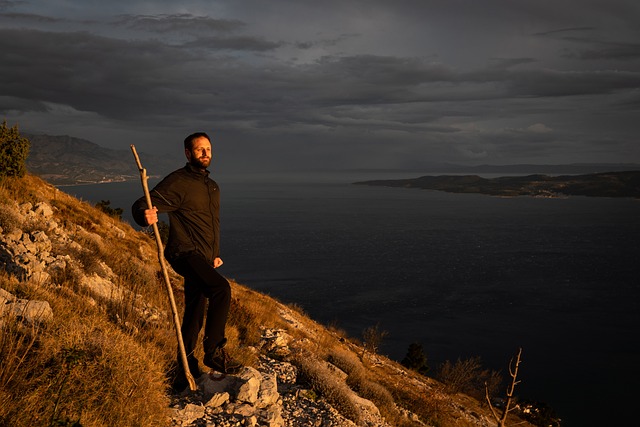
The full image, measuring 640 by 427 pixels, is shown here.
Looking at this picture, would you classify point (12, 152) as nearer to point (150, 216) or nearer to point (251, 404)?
point (150, 216)

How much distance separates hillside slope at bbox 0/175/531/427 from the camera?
4.09 m

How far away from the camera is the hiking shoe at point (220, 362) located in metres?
5.78

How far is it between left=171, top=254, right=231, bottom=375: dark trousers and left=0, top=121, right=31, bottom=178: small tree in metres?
11.4

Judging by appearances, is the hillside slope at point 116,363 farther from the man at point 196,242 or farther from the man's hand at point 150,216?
the man's hand at point 150,216

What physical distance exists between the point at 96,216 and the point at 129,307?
13082 mm

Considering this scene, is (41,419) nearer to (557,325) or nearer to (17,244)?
(17,244)

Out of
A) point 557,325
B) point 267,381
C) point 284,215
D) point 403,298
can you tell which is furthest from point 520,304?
point 284,215

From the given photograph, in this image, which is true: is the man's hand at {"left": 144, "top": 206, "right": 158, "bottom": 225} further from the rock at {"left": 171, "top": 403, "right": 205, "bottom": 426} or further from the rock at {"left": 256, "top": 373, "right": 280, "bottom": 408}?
the rock at {"left": 256, "top": 373, "right": 280, "bottom": 408}

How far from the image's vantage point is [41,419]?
144 inches

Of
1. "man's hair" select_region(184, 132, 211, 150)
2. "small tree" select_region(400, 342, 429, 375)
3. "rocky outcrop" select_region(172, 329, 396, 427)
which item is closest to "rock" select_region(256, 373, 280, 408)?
"rocky outcrop" select_region(172, 329, 396, 427)

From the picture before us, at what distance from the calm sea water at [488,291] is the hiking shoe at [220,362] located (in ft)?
158

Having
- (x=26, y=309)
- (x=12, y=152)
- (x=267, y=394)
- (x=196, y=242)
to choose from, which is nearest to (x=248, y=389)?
(x=267, y=394)

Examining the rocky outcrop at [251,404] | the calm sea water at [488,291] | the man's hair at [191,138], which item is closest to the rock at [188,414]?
the rocky outcrop at [251,404]

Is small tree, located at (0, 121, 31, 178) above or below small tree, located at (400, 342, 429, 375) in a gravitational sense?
above
